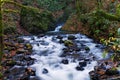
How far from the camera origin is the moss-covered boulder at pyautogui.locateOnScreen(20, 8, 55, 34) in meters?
19.2

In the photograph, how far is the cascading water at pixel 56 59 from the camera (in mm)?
9797

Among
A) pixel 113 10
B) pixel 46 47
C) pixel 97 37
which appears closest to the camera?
pixel 46 47

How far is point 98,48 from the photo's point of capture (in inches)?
520

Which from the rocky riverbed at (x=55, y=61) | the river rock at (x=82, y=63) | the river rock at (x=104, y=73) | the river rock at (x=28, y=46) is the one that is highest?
the river rock at (x=104, y=73)

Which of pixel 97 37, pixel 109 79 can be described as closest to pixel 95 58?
pixel 109 79

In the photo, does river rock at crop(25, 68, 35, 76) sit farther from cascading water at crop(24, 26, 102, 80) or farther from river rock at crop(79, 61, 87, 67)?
river rock at crop(79, 61, 87, 67)

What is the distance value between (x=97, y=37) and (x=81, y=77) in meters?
6.08

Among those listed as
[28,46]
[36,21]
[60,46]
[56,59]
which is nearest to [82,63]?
[56,59]

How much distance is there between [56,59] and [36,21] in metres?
8.40

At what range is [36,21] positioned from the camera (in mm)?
19609

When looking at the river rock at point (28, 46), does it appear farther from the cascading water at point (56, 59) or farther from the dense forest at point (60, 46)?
the cascading water at point (56, 59)

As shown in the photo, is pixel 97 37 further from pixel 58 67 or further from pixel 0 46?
pixel 0 46

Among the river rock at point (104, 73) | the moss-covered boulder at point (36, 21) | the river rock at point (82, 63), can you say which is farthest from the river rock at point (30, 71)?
the moss-covered boulder at point (36, 21)

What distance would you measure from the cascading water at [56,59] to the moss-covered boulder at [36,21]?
3.15m
